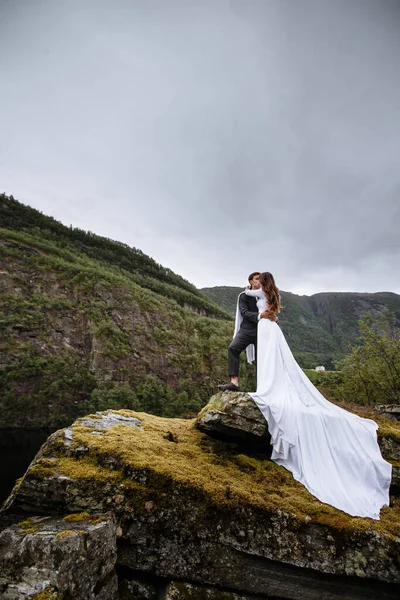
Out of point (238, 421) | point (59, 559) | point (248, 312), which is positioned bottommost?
point (59, 559)

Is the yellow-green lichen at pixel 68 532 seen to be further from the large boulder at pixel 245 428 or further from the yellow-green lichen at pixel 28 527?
the large boulder at pixel 245 428

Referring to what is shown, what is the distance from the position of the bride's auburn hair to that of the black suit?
50 centimetres

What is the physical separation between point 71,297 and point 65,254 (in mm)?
18653

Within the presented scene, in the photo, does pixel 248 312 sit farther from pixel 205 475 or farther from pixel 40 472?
pixel 40 472

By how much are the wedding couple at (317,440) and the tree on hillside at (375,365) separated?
2024cm

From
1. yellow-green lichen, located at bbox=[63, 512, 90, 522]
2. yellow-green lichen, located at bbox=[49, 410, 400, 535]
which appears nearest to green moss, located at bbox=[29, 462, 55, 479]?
yellow-green lichen, located at bbox=[49, 410, 400, 535]

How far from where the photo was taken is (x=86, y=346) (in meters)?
49.6

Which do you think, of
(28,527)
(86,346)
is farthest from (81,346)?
(28,527)

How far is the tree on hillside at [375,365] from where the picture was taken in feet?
75.2

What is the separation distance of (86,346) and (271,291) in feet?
160

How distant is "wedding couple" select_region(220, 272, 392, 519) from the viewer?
17.0ft

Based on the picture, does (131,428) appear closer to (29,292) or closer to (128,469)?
→ (128,469)

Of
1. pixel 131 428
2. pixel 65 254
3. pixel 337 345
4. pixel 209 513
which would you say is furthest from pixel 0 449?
pixel 337 345

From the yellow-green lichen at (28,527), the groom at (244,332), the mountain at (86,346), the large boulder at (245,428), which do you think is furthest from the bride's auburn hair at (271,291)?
the mountain at (86,346)
